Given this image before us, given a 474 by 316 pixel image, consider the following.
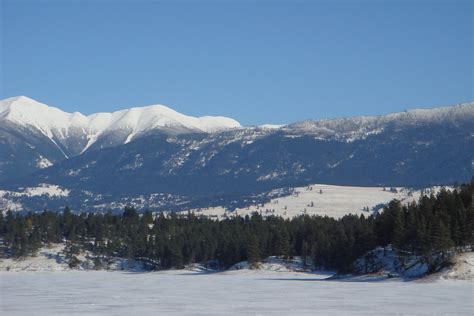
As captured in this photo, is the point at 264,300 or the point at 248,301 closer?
the point at 248,301

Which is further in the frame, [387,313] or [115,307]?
[115,307]

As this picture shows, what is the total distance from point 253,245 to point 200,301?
10207 cm

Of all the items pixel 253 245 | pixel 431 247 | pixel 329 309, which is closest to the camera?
pixel 329 309

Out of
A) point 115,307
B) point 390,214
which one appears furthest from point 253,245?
point 115,307

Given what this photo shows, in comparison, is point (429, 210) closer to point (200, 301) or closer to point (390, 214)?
point (390, 214)

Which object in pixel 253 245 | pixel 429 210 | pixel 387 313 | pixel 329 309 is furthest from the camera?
pixel 253 245

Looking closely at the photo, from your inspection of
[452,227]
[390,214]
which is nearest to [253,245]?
[390,214]

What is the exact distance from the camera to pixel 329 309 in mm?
77188

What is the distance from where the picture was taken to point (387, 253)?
498 feet

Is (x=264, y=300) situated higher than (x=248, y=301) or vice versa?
(x=248, y=301)

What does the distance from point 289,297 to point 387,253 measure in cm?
6257

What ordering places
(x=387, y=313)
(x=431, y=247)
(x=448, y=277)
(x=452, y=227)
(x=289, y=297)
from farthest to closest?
(x=452, y=227) → (x=431, y=247) → (x=448, y=277) → (x=289, y=297) → (x=387, y=313)

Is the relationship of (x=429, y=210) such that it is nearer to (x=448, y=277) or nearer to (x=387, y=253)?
(x=387, y=253)

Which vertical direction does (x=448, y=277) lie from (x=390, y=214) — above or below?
below
